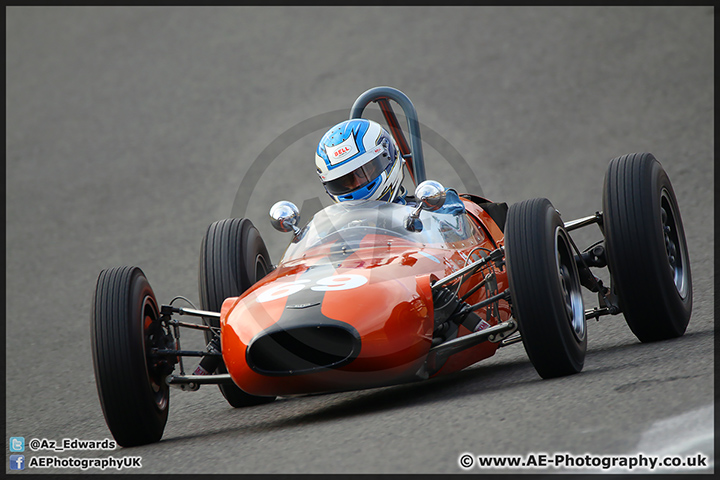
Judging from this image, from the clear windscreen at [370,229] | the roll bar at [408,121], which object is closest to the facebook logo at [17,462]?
the clear windscreen at [370,229]

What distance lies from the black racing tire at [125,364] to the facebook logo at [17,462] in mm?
711

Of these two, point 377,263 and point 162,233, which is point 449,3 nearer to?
point 162,233

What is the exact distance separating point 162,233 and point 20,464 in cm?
1197

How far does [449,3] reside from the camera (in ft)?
90.4

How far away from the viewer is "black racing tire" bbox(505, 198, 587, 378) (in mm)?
5445

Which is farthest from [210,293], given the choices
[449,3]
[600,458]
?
[449,3]

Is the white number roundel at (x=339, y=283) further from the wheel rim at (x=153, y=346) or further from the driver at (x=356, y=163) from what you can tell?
the driver at (x=356, y=163)

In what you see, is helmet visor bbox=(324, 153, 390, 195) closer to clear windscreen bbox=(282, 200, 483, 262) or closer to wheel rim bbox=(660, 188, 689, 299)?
clear windscreen bbox=(282, 200, 483, 262)

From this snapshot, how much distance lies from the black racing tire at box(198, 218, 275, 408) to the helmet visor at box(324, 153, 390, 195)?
87 cm

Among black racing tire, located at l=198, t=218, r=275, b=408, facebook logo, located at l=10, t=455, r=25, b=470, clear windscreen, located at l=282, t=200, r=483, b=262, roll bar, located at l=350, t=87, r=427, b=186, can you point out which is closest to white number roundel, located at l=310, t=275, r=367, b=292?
clear windscreen, located at l=282, t=200, r=483, b=262

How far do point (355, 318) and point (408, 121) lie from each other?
3925mm

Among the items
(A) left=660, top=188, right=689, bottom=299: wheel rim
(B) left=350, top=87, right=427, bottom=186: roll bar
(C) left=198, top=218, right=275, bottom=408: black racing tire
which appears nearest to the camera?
(A) left=660, top=188, right=689, bottom=299: wheel rim

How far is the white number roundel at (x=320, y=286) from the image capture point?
568 cm

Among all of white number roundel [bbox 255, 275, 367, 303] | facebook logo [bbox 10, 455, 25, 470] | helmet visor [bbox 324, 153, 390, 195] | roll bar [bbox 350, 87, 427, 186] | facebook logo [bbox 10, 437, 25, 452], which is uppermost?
roll bar [bbox 350, 87, 427, 186]
